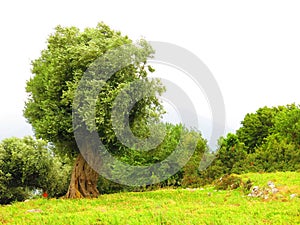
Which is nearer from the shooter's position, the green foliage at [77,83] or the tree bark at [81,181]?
the green foliage at [77,83]

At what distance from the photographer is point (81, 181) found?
25.5 metres

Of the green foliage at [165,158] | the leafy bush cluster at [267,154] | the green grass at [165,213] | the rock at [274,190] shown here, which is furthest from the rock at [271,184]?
the green foliage at [165,158]

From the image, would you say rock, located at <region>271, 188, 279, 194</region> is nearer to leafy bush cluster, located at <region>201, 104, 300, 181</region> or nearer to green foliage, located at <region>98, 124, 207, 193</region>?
leafy bush cluster, located at <region>201, 104, 300, 181</region>

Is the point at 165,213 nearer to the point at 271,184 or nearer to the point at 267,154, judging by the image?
the point at 271,184

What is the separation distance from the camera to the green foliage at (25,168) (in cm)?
3350

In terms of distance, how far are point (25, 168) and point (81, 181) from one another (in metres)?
10.5

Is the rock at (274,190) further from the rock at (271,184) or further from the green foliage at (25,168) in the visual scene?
the green foliage at (25,168)

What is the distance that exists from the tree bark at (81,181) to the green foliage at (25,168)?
31.1 ft

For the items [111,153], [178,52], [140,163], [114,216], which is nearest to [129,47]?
[178,52]

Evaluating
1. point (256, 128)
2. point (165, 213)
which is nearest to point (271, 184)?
point (165, 213)

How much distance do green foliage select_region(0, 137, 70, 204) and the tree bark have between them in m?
9.46

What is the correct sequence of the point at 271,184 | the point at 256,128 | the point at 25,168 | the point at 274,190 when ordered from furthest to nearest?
the point at 256,128
the point at 25,168
the point at 271,184
the point at 274,190

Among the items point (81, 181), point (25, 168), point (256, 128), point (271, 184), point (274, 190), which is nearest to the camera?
point (274, 190)

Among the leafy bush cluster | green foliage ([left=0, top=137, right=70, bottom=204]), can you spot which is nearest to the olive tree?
green foliage ([left=0, top=137, right=70, bottom=204])
